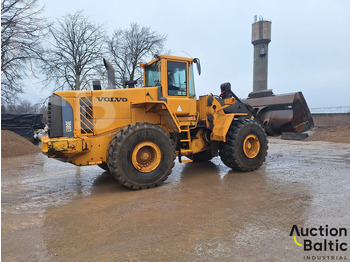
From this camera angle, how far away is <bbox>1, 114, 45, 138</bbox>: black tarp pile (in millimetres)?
17267

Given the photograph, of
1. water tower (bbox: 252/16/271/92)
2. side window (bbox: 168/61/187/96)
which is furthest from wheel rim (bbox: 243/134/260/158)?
water tower (bbox: 252/16/271/92)

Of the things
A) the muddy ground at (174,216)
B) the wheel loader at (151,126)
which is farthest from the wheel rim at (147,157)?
the muddy ground at (174,216)

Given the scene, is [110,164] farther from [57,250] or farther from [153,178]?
[57,250]

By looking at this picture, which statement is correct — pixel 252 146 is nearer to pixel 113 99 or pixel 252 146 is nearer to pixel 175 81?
pixel 175 81

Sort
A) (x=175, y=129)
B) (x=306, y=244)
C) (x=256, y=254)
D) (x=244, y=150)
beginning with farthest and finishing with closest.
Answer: (x=244, y=150), (x=175, y=129), (x=306, y=244), (x=256, y=254)

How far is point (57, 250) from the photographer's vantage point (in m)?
3.03

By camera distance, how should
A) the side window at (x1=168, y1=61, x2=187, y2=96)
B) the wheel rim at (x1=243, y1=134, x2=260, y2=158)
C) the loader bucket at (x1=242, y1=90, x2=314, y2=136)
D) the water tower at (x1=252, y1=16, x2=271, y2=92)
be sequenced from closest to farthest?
the side window at (x1=168, y1=61, x2=187, y2=96) < the wheel rim at (x1=243, y1=134, x2=260, y2=158) < the loader bucket at (x1=242, y1=90, x2=314, y2=136) < the water tower at (x1=252, y1=16, x2=271, y2=92)

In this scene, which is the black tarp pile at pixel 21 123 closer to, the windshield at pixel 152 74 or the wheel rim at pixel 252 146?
the windshield at pixel 152 74

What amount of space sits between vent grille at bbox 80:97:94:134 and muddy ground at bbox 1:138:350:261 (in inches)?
51.0

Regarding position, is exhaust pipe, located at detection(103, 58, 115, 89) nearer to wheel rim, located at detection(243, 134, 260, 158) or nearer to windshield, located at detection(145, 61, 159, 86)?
windshield, located at detection(145, 61, 159, 86)

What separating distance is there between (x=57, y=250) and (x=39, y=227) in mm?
825

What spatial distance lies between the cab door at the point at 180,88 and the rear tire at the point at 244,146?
1227 millimetres

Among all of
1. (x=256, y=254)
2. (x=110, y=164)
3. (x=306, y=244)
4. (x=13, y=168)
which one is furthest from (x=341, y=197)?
(x=13, y=168)

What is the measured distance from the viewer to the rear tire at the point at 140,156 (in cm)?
513
